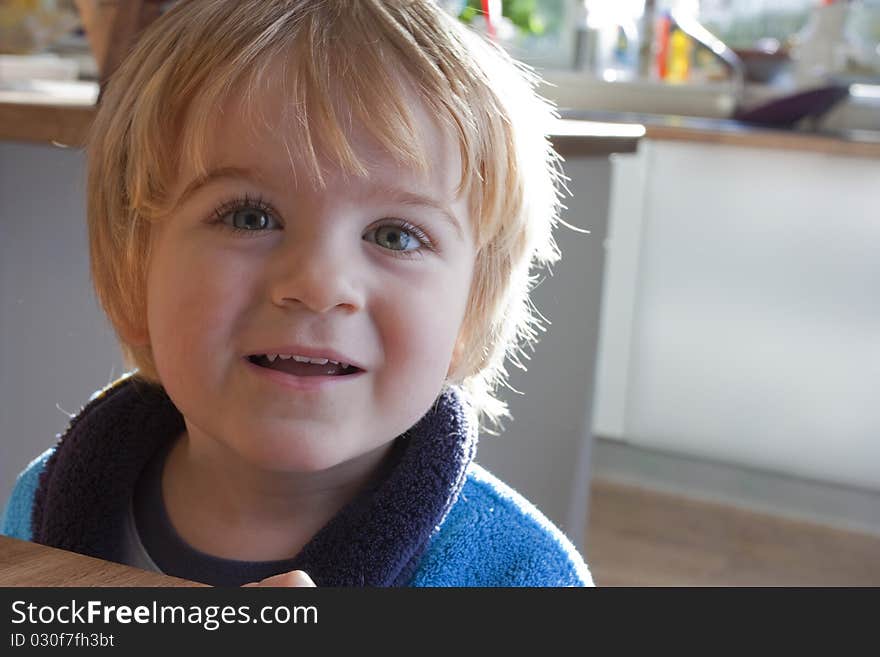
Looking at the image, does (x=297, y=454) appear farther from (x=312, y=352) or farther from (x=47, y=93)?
(x=47, y=93)

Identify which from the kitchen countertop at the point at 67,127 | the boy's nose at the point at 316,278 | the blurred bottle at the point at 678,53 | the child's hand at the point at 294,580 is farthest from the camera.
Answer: the blurred bottle at the point at 678,53

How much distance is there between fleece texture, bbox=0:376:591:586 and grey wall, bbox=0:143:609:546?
0.43 meters

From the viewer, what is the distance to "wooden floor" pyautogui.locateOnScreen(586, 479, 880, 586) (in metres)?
2.35

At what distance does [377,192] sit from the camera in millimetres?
707

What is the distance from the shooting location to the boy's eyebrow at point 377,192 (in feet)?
2.32

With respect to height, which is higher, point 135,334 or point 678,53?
point 135,334

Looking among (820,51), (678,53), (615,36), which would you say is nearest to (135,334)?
(820,51)

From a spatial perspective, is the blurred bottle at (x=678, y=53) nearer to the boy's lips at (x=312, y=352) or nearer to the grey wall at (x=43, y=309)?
the grey wall at (x=43, y=309)

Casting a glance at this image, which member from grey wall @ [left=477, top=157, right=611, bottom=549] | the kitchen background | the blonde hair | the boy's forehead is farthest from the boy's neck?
the kitchen background

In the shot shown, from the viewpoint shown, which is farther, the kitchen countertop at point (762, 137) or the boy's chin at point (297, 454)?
the kitchen countertop at point (762, 137)

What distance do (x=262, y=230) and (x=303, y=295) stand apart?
6cm

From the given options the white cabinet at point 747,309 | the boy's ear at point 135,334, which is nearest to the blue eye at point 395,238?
the boy's ear at point 135,334

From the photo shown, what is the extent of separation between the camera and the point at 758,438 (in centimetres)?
258
